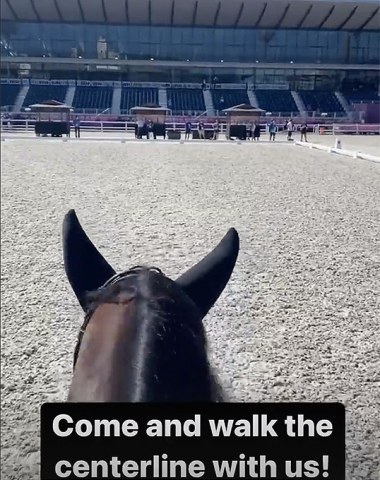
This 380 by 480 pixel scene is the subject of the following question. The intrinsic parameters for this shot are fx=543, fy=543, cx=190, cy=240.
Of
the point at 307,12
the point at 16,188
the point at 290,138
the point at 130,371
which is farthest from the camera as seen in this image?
the point at 16,188

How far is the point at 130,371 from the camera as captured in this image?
1.68 ft

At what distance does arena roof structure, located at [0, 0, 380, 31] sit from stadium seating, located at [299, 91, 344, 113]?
0.54 ft

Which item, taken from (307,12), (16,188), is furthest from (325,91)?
(16,188)

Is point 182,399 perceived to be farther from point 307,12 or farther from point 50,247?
point 50,247

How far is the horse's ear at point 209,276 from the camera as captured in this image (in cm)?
67

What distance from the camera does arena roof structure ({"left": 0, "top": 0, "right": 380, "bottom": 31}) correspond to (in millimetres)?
1234

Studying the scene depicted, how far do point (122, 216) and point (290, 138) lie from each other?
96 cm

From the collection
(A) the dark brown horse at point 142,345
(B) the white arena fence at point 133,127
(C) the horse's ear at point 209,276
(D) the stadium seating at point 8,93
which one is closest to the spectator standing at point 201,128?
(B) the white arena fence at point 133,127

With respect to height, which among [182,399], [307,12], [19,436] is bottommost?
[19,436]

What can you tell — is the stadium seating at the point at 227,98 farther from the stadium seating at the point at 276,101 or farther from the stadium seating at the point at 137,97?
the stadium seating at the point at 137,97

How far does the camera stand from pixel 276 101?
1363mm

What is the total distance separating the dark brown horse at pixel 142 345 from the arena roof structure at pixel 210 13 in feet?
2.81

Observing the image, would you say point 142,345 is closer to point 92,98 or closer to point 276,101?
point 92,98

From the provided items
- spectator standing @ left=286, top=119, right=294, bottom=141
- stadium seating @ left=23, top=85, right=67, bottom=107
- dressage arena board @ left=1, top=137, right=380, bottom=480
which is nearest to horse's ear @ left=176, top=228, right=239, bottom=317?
dressage arena board @ left=1, top=137, right=380, bottom=480
